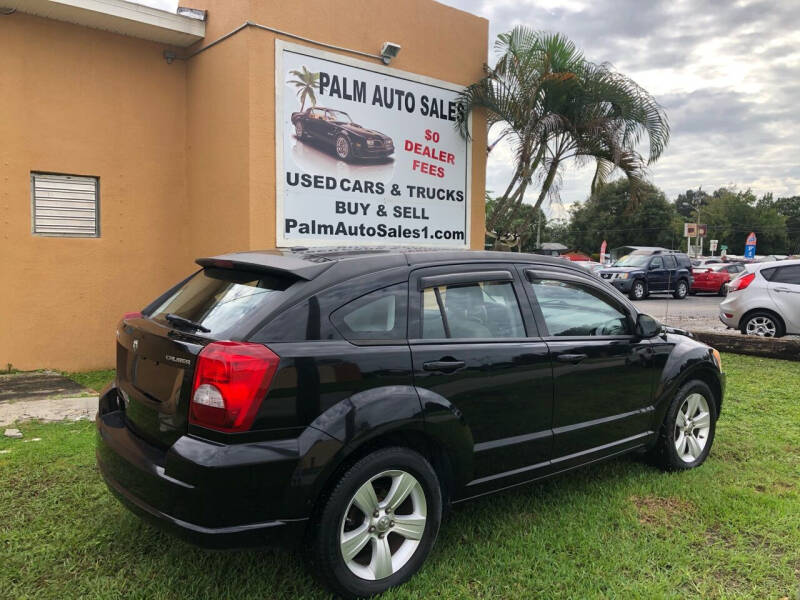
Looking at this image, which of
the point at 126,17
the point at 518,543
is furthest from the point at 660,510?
the point at 126,17

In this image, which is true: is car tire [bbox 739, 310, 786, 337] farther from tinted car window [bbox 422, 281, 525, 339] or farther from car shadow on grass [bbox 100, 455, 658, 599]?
tinted car window [bbox 422, 281, 525, 339]

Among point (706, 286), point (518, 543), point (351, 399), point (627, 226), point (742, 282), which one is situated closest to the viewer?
point (351, 399)

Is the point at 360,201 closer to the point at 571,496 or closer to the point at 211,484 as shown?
the point at 571,496

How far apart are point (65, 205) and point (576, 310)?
6531 mm

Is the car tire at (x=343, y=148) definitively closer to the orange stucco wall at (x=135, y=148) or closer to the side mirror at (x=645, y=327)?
the orange stucco wall at (x=135, y=148)

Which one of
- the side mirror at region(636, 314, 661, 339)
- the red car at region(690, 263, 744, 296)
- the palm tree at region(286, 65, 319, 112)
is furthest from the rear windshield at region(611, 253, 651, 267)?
the side mirror at region(636, 314, 661, 339)

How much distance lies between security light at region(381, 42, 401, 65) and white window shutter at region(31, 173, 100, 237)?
405 centimetres

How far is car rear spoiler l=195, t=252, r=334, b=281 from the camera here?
2.83m

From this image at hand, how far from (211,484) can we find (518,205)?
8.31m

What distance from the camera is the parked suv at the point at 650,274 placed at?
21375 mm

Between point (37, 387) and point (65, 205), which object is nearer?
point (37, 387)

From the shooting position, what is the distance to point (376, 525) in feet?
8.92

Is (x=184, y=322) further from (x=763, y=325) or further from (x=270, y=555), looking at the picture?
(x=763, y=325)

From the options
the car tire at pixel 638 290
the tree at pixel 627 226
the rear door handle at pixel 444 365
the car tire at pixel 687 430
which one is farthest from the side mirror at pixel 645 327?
the tree at pixel 627 226
